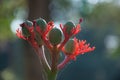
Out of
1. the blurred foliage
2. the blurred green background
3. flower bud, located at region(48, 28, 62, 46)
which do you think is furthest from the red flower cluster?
the blurred green background

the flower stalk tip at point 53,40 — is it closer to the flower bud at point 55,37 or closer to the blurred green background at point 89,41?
the flower bud at point 55,37

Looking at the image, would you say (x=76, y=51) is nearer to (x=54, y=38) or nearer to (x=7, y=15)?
(x=54, y=38)

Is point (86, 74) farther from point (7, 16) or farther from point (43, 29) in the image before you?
point (43, 29)

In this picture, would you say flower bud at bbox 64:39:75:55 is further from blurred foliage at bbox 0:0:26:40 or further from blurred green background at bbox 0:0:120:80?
blurred green background at bbox 0:0:120:80

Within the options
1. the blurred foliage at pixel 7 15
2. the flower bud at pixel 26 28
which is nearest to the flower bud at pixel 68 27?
the flower bud at pixel 26 28

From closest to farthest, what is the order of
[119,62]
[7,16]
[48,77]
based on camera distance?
[48,77]
[7,16]
[119,62]

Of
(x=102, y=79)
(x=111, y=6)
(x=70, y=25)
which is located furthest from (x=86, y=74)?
A: (x=70, y=25)
